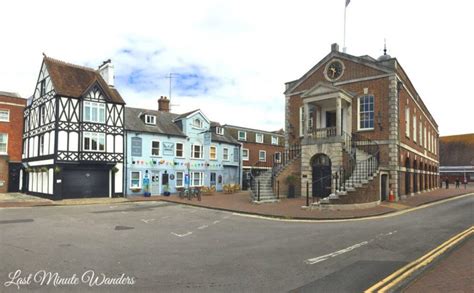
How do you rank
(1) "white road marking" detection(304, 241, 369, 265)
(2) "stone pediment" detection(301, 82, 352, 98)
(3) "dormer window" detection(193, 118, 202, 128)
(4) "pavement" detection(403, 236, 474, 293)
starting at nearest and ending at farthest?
(4) "pavement" detection(403, 236, 474, 293)
(1) "white road marking" detection(304, 241, 369, 265)
(2) "stone pediment" detection(301, 82, 352, 98)
(3) "dormer window" detection(193, 118, 202, 128)

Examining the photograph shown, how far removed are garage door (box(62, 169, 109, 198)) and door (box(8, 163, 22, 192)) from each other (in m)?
10.1

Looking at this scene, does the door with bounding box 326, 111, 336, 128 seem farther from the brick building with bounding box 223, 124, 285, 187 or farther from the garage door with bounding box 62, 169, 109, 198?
the garage door with bounding box 62, 169, 109, 198

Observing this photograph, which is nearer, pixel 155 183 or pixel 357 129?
pixel 357 129

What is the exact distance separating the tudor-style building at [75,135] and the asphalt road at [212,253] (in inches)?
459

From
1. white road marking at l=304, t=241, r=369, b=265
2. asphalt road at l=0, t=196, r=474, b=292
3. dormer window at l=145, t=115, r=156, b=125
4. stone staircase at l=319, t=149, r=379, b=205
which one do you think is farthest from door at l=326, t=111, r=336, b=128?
white road marking at l=304, t=241, r=369, b=265

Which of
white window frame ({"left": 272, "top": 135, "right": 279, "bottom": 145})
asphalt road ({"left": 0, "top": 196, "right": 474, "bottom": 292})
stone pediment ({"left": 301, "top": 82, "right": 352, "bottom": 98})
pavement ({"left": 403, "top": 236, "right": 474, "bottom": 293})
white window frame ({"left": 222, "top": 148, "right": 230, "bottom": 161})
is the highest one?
stone pediment ({"left": 301, "top": 82, "right": 352, "bottom": 98})

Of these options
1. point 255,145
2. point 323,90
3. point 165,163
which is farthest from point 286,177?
point 255,145

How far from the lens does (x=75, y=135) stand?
25.9 m

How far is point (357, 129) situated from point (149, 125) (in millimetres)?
18292

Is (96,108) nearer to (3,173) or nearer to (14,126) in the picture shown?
(14,126)

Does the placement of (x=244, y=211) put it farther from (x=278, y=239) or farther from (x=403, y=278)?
(x=403, y=278)

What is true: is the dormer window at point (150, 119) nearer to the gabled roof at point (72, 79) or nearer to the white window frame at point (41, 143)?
the gabled roof at point (72, 79)

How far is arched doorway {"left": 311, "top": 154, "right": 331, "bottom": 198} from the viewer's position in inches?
880

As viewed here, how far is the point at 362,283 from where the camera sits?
606 centimetres
